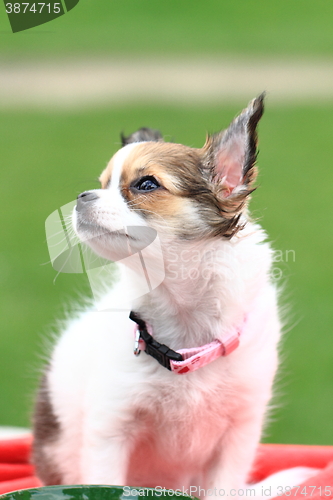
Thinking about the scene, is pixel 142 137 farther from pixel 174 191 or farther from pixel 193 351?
pixel 193 351

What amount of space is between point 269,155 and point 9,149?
108 centimetres

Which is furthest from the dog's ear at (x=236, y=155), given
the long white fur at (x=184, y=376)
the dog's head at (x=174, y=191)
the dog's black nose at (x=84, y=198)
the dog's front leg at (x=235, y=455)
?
the dog's front leg at (x=235, y=455)

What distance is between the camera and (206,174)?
133cm

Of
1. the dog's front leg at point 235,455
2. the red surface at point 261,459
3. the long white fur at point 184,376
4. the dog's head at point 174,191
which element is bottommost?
the red surface at point 261,459

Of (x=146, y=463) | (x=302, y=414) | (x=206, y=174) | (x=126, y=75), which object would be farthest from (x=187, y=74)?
(x=302, y=414)

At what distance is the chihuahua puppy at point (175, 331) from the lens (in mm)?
1242

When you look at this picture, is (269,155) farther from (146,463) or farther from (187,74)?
(146,463)

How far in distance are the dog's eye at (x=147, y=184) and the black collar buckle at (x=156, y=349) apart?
0.31 m

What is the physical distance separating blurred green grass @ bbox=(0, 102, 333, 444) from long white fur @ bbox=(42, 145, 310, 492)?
148 millimetres

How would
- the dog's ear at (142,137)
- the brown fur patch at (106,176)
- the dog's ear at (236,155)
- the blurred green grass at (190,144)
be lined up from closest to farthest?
the dog's ear at (236,155) < the brown fur patch at (106,176) < the dog's ear at (142,137) < the blurred green grass at (190,144)

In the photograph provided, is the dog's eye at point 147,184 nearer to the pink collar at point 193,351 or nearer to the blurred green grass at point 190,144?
the blurred green grass at point 190,144

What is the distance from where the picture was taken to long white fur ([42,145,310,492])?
1.38 meters

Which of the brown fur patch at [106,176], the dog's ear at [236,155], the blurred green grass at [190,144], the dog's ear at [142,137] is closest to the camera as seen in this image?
the dog's ear at [236,155]

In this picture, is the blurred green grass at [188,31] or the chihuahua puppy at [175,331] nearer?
the chihuahua puppy at [175,331]
